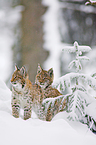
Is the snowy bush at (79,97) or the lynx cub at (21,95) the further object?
the lynx cub at (21,95)

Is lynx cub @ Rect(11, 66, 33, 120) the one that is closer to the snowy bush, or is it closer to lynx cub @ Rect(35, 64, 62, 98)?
lynx cub @ Rect(35, 64, 62, 98)

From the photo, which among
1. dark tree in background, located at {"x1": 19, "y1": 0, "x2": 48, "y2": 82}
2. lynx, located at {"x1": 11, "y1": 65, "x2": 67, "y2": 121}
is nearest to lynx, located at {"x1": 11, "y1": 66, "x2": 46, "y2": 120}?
lynx, located at {"x1": 11, "y1": 65, "x2": 67, "y2": 121}

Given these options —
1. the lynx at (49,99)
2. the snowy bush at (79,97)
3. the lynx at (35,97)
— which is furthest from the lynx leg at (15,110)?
the snowy bush at (79,97)

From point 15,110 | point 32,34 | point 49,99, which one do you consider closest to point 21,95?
point 15,110

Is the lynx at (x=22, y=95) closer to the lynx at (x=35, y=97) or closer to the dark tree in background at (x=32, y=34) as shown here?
the lynx at (x=35, y=97)

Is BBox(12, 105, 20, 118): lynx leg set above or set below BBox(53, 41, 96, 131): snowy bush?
Result: below

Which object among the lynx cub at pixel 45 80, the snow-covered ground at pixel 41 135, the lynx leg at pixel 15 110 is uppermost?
the lynx cub at pixel 45 80

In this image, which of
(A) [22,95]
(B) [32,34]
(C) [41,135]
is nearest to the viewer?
(C) [41,135]

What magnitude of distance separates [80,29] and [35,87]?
1.92 metres

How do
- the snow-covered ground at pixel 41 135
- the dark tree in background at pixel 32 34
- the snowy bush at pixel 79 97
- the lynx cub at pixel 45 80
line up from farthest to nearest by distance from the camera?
1. the dark tree in background at pixel 32 34
2. the lynx cub at pixel 45 80
3. the snowy bush at pixel 79 97
4. the snow-covered ground at pixel 41 135

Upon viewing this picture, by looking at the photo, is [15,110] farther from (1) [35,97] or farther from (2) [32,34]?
(2) [32,34]

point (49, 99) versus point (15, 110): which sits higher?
point (49, 99)

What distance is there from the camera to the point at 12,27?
3422 millimetres

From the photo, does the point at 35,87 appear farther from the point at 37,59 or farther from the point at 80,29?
the point at 80,29
